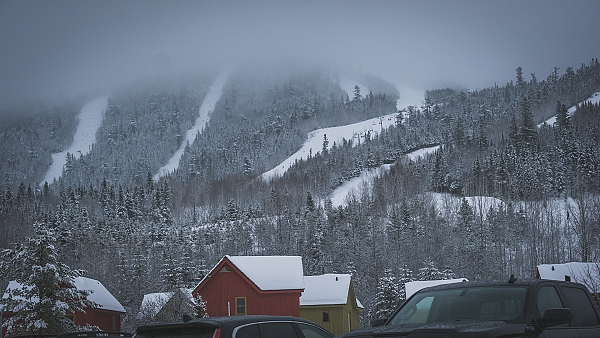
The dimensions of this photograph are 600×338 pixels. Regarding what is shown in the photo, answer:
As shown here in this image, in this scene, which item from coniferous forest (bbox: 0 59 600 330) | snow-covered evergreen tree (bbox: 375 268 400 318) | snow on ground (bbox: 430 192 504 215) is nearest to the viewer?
snow-covered evergreen tree (bbox: 375 268 400 318)

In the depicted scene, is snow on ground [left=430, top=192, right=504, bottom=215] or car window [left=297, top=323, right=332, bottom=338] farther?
snow on ground [left=430, top=192, right=504, bottom=215]

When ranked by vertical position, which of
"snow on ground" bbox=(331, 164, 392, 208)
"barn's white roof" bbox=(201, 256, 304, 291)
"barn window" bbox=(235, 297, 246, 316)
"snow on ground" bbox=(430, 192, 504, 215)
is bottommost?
"barn window" bbox=(235, 297, 246, 316)

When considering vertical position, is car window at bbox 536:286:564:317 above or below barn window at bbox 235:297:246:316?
above

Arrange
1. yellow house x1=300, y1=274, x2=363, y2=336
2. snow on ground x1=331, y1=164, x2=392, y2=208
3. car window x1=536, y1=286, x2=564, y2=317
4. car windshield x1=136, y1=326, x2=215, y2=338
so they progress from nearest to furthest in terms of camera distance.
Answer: car window x1=536, y1=286, x2=564, y2=317, car windshield x1=136, y1=326, x2=215, y2=338, yellow house x1=300, y1=274, x2=363, y2=336, snow on ground x1=331, y1=164, x2=392, y2=208

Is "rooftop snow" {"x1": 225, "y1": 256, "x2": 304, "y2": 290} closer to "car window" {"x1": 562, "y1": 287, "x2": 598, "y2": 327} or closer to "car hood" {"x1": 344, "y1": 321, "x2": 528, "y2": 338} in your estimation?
"car window" {"x1": 562, "y1": 287, "x2": 598, "y2": 327}

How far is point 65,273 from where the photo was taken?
89.2ft

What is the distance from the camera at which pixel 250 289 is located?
133ft

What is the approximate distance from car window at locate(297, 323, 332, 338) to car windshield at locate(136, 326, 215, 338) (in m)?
1.74

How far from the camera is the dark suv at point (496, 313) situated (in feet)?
21.6

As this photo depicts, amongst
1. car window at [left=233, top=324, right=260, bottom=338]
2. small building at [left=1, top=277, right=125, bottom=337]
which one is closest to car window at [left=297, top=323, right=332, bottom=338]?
car window at [left=233, top=324, right=260, bottom=338]

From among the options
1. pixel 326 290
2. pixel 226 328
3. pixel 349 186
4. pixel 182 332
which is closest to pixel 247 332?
pixel 226 328

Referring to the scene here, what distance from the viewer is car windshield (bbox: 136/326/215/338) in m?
7.75

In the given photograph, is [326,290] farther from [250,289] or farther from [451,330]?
[451,330]

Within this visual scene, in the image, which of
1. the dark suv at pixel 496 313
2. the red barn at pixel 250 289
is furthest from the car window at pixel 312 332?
the red barn at pixel 250 289
